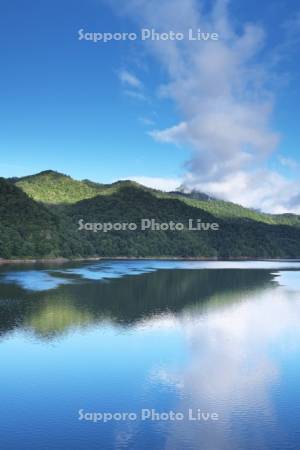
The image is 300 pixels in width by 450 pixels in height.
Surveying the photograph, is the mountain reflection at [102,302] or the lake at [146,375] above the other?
the mountain reflection at [102,302]

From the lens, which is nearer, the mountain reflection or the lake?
the lake

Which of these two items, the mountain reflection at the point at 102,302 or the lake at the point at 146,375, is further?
the mountain reflection at the point at 102,302

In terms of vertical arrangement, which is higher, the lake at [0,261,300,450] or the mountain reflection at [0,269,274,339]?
the mountain reflection at [0,269,274,339]

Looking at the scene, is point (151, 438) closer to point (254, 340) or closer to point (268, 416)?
point (268, 416)
